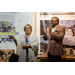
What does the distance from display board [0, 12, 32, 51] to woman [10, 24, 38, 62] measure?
153 mm

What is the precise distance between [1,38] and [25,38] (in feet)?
2.63

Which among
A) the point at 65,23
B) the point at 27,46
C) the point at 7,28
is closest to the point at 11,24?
the point at 7,28

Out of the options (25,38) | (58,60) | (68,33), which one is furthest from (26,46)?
(68,33)

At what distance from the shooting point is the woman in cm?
271

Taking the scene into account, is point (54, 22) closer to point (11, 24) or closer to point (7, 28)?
point (11, 24)

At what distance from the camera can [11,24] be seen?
2807 mm

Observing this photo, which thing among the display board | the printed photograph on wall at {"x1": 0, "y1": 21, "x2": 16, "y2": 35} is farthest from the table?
the printed photograph on wall at {"x1": 0, "y1": 21, "x2": 16, "y2": 35}

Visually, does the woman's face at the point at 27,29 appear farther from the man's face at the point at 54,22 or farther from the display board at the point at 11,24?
the man's face at the point at 54,22

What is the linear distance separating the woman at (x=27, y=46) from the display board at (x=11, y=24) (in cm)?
15

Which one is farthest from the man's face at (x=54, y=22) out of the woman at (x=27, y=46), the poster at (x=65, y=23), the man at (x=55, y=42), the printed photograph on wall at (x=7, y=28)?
the printed photograph on wall at (x=7, y=28)

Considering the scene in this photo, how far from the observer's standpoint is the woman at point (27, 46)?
271 cm

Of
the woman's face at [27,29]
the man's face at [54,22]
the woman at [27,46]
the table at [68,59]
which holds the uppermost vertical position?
the man's face at [54,22]

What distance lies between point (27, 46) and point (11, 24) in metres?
0.89

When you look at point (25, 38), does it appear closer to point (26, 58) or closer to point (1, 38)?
point (26, 58)
